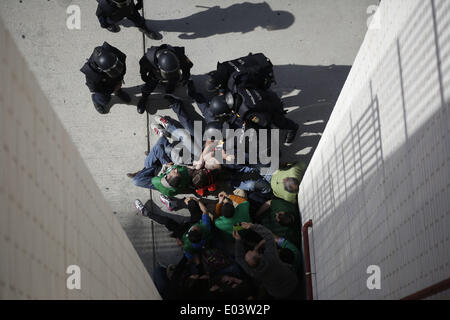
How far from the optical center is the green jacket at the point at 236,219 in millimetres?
4570

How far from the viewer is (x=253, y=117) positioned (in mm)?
4445

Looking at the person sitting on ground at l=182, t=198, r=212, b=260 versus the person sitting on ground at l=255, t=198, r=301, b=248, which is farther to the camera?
the person sitting on ground at l=255, t=198, r=301, b=248

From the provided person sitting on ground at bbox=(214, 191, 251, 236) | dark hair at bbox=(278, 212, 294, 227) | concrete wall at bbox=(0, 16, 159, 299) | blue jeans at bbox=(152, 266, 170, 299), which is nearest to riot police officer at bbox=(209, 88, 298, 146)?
person sitting on ground at bbox=(214, 191, 251, 236)

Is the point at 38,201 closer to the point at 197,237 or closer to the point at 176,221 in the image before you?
the point at 197,237

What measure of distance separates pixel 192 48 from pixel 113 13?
1.29m

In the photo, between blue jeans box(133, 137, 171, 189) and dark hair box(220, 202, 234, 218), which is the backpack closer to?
blue jeans box(133, 137, 171, 189)

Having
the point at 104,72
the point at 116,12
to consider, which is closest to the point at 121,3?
the point at 116,12

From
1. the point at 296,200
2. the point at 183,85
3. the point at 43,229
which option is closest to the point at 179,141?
the point at 183,85

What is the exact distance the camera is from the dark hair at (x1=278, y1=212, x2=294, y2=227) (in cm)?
444

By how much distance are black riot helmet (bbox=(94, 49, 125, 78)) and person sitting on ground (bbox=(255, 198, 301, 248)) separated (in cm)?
259

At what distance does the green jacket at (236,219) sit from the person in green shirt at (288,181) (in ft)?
1.44

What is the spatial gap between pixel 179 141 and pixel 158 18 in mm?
2134

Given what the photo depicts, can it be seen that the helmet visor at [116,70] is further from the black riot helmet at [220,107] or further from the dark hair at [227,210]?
the dark hair at [227,210]

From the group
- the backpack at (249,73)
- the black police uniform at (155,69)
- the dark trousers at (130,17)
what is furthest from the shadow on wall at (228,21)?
the backpack at (249,73)
